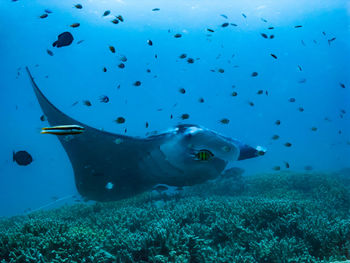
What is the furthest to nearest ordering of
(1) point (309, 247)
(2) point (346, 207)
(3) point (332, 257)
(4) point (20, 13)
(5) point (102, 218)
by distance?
(4) point (20, 13) < (2) point (346, 207) < (5) point (102, 218) < (1) point (309, 247) < (3) point (332, 257)

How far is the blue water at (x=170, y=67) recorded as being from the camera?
35562mm

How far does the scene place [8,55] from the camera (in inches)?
1769

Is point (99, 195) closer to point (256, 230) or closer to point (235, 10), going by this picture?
point (256, 230)

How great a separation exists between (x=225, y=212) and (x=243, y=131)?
133 meters

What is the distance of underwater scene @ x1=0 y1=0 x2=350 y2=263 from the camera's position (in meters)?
3.95

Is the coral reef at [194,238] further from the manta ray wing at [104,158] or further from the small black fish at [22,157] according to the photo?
the small black fish at [22,157]

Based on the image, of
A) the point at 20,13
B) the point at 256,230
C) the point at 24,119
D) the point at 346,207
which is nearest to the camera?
the point at 256,230

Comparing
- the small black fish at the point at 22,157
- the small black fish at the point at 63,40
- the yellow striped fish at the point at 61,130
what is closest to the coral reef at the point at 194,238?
the small black fish at the point at 22,157

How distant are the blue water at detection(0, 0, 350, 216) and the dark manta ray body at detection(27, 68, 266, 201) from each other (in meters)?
0.66

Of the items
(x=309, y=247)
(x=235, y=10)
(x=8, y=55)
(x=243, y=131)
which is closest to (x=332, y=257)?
(x=309, y=247)

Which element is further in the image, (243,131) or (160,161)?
(243,131)

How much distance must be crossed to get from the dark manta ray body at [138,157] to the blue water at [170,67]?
26.0 inches

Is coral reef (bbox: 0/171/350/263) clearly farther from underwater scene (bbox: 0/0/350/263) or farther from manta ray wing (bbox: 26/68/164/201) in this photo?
manta ray wing (bbox: 26/68/164/201)

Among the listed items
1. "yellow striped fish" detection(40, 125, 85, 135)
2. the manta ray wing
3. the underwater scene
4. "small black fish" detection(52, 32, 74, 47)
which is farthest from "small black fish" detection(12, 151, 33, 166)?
"small black fish" detection(52, 32, 74, 47)
